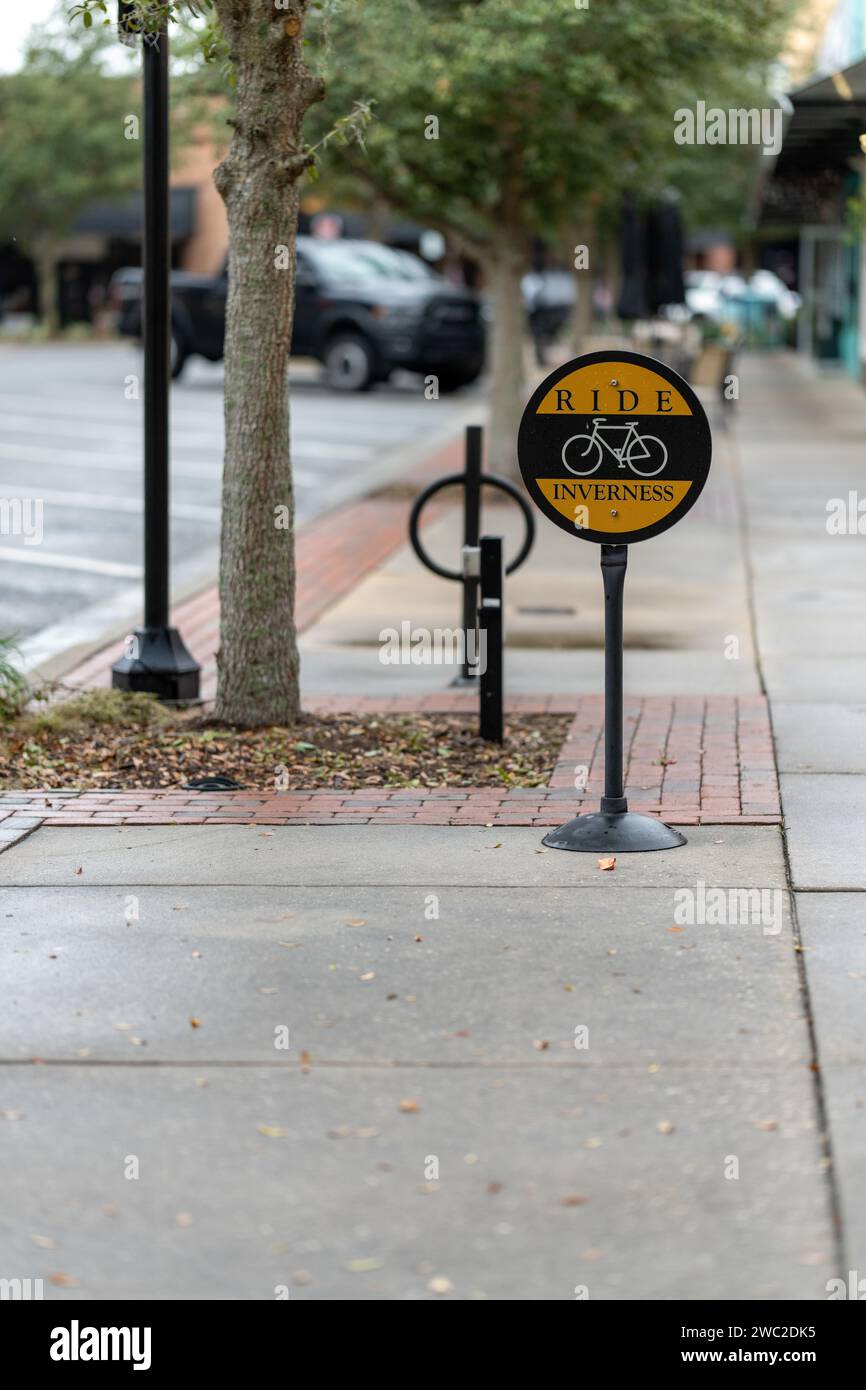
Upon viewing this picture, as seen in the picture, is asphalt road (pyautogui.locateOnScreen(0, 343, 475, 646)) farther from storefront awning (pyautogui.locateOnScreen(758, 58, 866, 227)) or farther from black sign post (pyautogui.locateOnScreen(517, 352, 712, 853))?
storefront awning (pyautogui.locateOnScreen(758, 58, 866, 227))

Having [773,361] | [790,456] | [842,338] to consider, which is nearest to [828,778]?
[790,456]

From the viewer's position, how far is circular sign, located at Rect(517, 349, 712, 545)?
6.04 metres

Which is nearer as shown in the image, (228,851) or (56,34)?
(228,851)

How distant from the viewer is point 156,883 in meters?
5.94

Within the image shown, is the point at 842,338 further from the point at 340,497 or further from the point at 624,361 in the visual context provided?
the point at 624,361

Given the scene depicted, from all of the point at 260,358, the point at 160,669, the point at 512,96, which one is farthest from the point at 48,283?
the point at 260,358

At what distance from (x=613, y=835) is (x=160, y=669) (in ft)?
9.58

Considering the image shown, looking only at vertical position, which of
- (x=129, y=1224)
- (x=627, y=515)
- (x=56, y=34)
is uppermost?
(x=56, y=34)

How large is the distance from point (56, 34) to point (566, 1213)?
4840 centimetres

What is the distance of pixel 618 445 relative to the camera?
6.06 meters

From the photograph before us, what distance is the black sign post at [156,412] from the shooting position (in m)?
8.25

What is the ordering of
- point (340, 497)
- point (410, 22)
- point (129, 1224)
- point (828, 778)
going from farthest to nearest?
point (340, 497) < point (410, 22) < point (828, 778) < point (129, 1224)

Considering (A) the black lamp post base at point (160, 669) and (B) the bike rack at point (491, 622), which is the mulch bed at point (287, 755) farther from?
(A) the black lamp post base at point (160, 669)

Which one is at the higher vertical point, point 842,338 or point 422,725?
point 842,338
